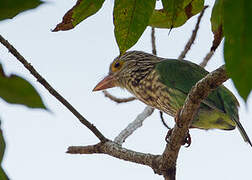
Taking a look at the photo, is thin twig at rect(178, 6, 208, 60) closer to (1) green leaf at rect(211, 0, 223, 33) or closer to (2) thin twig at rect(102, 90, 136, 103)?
(2) thin twig at rect(102, 90, 136, 103)

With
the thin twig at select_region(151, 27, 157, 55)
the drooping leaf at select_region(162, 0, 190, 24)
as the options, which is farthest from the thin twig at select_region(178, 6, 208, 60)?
the drooping leaf at select_region(162, 0, 190, 24)

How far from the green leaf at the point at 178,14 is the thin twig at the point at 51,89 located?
0.58 meters

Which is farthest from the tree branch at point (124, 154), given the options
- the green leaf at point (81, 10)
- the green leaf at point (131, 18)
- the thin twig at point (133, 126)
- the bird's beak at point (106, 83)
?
the bird's beak at point (106, 83)

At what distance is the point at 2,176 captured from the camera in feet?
2.85

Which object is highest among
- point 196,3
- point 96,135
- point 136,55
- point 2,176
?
point 196,3

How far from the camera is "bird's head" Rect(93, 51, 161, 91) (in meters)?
4.16

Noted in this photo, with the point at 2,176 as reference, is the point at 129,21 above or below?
above

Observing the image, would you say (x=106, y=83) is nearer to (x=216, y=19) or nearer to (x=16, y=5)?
(x=216, y=19)

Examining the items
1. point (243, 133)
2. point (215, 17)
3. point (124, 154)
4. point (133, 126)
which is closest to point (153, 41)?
point (133, 126)

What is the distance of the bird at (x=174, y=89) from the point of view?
3.40 metres

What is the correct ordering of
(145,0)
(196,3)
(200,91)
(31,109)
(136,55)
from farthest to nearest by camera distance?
(136,55) → (200,91) → (196,3) → (145,0) → (31,109)

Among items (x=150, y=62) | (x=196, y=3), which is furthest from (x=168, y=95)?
(x=196, y=3)

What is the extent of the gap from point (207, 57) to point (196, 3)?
120 inches

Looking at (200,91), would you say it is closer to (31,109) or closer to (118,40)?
(118,40)
